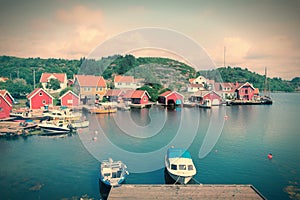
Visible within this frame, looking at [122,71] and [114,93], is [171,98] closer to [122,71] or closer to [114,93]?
[114,93]

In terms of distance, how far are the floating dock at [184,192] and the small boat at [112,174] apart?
809 mm

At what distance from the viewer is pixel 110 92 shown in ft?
131

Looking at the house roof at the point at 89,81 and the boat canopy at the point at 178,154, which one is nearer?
the boat canopy at the point at 178,154

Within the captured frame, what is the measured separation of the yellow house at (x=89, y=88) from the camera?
37.8 m

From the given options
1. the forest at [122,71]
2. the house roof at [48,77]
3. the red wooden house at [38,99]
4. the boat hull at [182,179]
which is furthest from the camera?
the forest at [122,71]

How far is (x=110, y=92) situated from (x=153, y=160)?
2744 cm

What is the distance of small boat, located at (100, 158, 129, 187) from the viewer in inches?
396

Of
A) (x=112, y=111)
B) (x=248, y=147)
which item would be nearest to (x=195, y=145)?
(x=248, y=147)

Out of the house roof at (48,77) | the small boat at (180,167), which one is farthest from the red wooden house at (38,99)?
the small boat at (180,167)

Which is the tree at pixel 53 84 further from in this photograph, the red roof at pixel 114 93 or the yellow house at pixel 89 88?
the red roof at pixel 114 93

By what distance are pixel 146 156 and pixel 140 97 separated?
2158cm

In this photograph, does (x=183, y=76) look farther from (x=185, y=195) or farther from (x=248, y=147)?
(x=185, y=195)

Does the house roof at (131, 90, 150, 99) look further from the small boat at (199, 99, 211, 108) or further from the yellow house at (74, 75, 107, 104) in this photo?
the small boat at (199, 99, 211, 108)

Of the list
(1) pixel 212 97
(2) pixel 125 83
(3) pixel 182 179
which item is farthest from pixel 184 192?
(2) pixel 125 83
